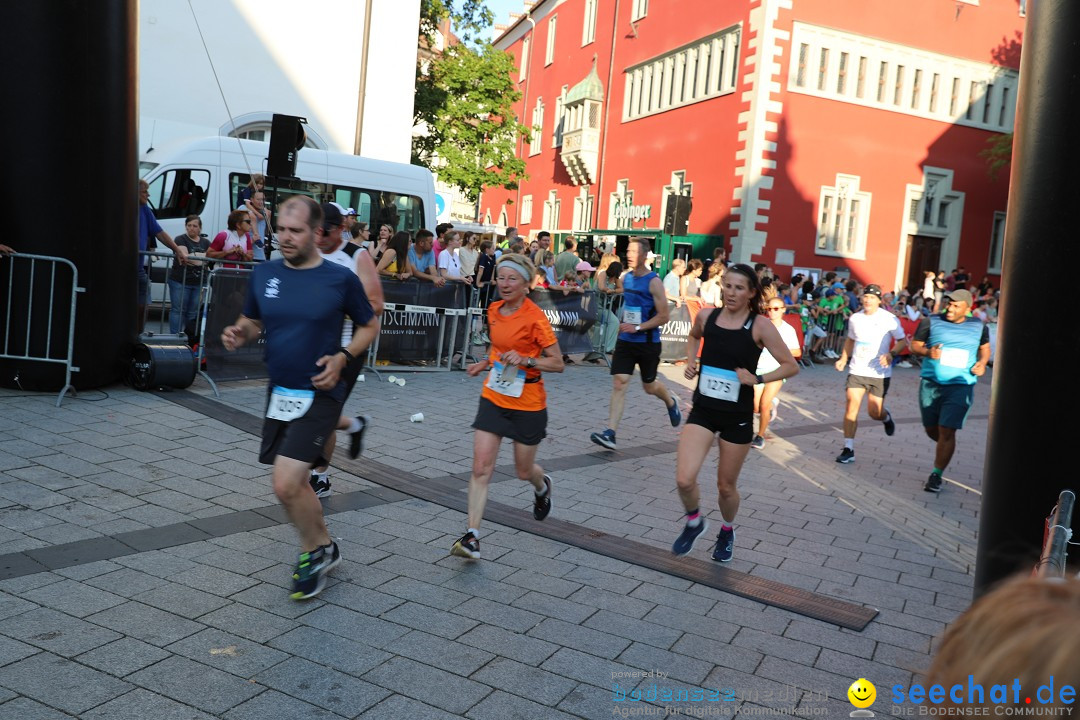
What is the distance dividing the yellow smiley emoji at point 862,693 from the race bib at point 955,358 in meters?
5.27

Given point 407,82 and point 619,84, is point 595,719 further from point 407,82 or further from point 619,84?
point 619,84

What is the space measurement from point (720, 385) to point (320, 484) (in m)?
2.71

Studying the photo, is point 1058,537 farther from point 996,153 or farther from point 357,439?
point 996,153

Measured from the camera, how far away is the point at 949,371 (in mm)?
8711

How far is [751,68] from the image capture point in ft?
91.1

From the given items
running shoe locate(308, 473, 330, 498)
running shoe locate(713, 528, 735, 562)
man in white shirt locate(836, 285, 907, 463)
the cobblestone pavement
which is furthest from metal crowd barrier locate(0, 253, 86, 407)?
man in white shirt locate(836, 285, 907, 463)

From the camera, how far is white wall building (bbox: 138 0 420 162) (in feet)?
70.8

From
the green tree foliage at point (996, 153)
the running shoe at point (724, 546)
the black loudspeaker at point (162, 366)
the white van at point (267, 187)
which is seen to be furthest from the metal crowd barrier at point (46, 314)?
the green tree foliage at point (996, 153)

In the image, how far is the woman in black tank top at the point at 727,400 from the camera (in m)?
5.73

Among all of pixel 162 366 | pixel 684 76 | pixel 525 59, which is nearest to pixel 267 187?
pixel 162 366

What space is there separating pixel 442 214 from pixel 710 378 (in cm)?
2053

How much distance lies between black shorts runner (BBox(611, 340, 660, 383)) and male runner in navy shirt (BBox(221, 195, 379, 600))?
482cm

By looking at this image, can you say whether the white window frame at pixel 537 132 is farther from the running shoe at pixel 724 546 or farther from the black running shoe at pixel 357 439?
the running shoe at pixel 724 546

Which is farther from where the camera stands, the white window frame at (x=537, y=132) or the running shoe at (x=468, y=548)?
the white window frame at (x=537, y=132)
